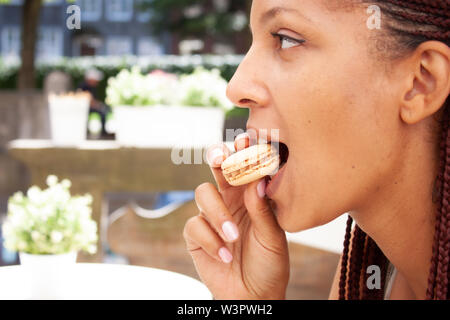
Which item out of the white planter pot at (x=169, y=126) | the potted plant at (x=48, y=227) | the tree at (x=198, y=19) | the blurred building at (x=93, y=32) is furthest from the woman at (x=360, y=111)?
the blurred building at (x=93, y=32)

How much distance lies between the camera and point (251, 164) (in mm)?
1092

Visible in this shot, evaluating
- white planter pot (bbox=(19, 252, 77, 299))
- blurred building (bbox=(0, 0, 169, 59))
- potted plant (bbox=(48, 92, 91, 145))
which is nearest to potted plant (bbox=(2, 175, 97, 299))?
white planter pot (bbox=(19, 252, 77, 299))

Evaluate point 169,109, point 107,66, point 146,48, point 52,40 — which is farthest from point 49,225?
point 52,40

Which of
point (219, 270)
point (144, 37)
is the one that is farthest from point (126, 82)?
point (144, 37)

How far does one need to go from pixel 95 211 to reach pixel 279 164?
197 centimetres

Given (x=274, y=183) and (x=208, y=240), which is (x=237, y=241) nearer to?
(x=208, y=240)

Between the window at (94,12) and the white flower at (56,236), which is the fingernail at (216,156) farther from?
the window at (94,12)

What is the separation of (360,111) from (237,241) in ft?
1.46

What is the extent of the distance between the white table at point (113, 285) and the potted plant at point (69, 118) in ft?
6.16

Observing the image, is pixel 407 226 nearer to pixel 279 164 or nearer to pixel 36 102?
pixel 279 164

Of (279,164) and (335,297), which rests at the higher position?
(279,164)

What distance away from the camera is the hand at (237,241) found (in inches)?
45.9

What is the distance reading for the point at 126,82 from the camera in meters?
2.80

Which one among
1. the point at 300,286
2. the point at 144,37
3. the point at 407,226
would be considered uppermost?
the point at 144,37
